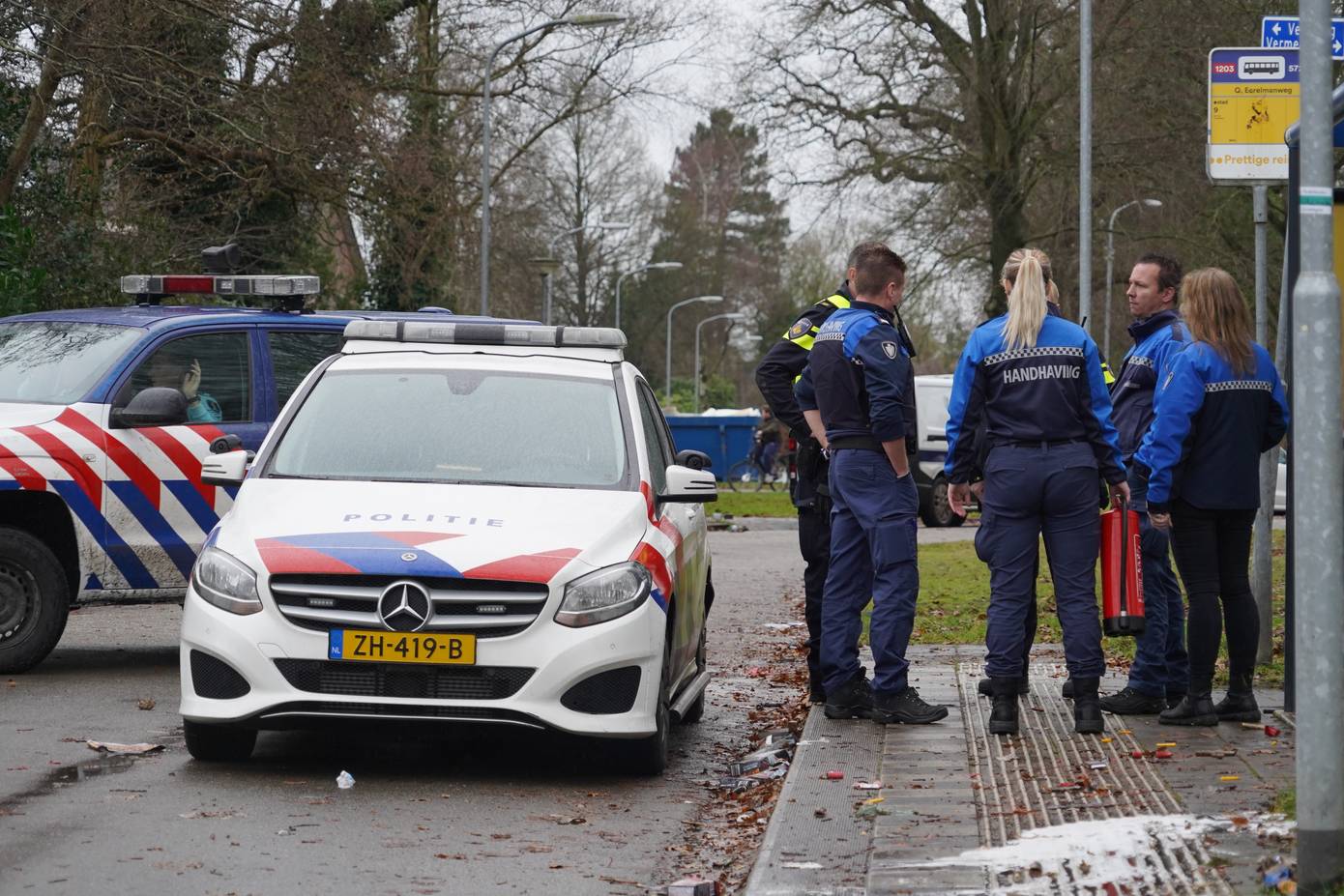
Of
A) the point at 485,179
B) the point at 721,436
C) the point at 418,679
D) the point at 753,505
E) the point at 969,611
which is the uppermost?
the point at 485,179

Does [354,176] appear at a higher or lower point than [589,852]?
higher

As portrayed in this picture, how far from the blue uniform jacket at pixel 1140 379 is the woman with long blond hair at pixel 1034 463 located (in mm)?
675

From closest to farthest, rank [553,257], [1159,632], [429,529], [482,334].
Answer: [429,529]
[1159,632]
[482,334]
[553,257]

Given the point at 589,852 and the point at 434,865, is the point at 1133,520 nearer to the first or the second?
the point at 589,852

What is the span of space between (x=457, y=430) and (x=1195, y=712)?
324cm

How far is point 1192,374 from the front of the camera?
290 inches

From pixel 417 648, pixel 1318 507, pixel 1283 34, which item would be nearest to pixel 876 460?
pixel 417 648

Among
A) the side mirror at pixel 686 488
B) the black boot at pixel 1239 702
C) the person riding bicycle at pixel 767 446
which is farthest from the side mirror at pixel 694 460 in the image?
the person riding bicycle at pixel 767 446

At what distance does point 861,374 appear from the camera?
7.77m

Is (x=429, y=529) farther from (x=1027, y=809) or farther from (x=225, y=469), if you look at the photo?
(x=1027, y=809)

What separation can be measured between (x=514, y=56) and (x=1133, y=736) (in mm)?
28032

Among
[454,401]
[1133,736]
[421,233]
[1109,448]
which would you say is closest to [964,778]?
[1133,736]

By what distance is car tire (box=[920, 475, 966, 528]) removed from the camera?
89.1 feet

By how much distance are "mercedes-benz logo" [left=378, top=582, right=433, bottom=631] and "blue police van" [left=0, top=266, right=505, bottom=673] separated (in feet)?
8.20
